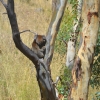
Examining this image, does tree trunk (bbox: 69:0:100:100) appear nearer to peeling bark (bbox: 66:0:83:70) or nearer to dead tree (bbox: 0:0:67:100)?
dead tree (bbox: 0:0:67:100)

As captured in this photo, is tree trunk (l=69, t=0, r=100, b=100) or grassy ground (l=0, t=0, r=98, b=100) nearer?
tree trunk (l=69, t=0, r=100, b=100)

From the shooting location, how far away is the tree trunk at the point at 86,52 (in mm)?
2438

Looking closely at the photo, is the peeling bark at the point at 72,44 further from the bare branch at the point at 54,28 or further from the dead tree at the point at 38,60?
the dead tree at the point at 38,60

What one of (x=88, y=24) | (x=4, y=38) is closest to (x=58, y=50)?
(x=4, y=38)

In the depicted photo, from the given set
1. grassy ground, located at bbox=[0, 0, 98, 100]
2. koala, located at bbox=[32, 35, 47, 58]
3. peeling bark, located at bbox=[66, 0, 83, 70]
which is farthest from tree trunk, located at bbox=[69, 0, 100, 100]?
peeling bark, located at bbox=[66, 0, 83, 70]

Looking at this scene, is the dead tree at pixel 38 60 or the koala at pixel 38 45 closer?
the dead tree at pixel 38 60

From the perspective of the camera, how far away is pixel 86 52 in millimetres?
2473

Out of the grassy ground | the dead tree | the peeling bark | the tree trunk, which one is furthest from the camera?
the peeling bark

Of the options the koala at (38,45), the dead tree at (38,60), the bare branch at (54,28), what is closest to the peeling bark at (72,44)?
the bare branch at (54,28)

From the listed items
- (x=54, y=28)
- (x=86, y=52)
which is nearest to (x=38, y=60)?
(x=86, y=52)

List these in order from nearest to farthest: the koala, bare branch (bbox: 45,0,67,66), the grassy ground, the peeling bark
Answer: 1. the koala
2. bare branch (bbox: 45,0,67,66)
3. the grassy ground
4. the peeling bark

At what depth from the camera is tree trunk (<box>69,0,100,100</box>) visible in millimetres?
2438

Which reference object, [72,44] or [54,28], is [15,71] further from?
[54,28]

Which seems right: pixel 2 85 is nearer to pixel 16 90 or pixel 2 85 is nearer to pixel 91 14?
pixel 16 90
